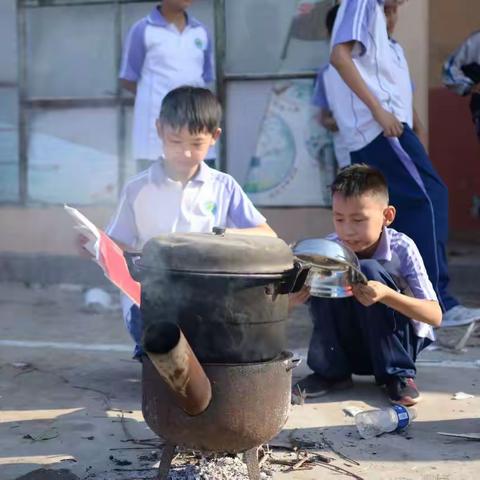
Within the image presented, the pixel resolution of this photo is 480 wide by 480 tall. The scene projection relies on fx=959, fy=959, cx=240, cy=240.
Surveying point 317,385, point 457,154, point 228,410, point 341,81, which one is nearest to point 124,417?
point 317,385

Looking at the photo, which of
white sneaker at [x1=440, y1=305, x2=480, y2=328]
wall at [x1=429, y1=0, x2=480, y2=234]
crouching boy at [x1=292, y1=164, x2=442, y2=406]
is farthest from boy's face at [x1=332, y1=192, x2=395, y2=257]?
wall at [x1=429, y1=0, x2=480, y2=234]

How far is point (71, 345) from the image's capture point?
4.86m

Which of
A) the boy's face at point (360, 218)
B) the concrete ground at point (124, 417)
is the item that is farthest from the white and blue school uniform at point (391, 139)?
the boy's face at point (360, 218)

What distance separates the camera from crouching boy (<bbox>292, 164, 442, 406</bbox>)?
11.9ft

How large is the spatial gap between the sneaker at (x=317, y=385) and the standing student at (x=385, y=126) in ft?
3.53

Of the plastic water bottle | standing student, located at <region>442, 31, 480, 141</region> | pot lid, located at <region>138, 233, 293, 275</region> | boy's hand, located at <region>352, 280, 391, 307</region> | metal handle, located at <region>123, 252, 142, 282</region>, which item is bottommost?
the plastic water bottle

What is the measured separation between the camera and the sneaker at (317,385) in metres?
3.93

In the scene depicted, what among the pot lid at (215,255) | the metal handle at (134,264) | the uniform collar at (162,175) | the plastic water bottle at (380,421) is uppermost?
the uniform collar at (162,175)

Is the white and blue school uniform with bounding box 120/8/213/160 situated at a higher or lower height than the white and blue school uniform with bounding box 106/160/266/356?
higher

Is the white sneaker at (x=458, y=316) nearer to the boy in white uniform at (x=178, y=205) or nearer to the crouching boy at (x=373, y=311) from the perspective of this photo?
the crouching boy at (x=373, y=311)

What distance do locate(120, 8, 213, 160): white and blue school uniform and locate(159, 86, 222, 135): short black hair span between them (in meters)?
2.02

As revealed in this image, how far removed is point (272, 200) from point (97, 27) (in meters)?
1.69

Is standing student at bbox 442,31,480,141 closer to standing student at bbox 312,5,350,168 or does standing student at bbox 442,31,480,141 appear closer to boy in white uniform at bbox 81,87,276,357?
standing student at bbox 312,5,350,168

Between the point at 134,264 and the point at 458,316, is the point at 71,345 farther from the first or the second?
the point at 134,264
